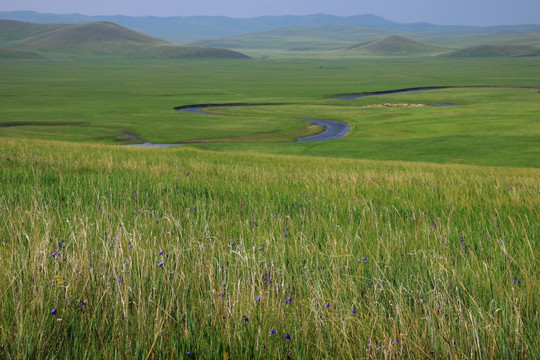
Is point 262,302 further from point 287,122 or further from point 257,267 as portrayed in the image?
point 287,122

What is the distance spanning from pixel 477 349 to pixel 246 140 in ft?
173

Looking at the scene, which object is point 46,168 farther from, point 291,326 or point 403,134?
point 403,134

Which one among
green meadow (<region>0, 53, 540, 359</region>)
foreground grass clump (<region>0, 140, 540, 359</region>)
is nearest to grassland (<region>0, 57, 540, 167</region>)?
green meadow (<region>0, 53, 540, 359</region>)

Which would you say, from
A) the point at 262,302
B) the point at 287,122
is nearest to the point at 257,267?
the point at 262,302

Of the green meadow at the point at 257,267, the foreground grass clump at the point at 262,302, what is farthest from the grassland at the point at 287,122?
the foreground grass clump at the point at 262,302

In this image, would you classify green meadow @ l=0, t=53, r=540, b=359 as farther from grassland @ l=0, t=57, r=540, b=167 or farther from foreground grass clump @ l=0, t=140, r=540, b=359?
grassland @ l=0, t=57, r=540, b=167

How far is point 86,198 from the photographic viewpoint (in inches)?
276

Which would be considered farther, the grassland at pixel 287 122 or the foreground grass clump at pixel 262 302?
the grassland at pixel 287 122

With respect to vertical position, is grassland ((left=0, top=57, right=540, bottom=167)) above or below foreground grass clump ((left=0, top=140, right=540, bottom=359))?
below

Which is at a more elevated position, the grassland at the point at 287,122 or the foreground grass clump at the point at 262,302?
the foreground grass clump at the point at 262,302

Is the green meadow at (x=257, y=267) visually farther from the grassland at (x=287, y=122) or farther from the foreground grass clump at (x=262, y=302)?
the grassland at (x=287, y=122)


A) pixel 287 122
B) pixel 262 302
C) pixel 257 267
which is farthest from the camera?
pixel 287 122

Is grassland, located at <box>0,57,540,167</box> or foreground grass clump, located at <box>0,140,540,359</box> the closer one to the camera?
foreground grass clump, located at <box>0,140,540,359</box>

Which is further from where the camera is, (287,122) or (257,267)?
(287,122)
